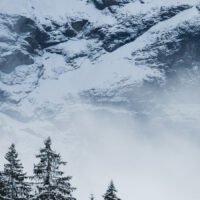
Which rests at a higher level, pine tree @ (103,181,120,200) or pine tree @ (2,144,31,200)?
pine tree @ (103,181,120,200)

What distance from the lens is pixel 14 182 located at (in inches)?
691

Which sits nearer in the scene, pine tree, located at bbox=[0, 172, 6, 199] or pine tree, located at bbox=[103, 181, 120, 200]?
pine tree, located at bbox=[0, 172, 6, 199]

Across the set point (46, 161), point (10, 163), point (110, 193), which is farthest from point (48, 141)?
point (110, 193)

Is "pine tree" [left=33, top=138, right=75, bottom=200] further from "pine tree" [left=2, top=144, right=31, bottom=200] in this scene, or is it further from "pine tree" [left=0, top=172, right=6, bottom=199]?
"pine tree" [left=0, top=172, right=6, bottom=199]

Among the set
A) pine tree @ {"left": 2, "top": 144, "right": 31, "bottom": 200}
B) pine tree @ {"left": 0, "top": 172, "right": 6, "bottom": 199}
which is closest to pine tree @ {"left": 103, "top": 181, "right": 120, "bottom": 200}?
pine tree @ {"left": 2, "top": 144, "right": 31, "bottom": 200}

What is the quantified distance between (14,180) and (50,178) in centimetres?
165

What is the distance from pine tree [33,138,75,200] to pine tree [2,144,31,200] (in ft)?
3.73

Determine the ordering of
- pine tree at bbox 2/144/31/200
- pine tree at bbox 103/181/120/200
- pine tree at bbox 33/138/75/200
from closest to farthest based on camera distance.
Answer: pine tree at bbox 33/138/75/200 → pine tree at bbox 2/144/31/200 → pine tree at bbox 103/181/120/200

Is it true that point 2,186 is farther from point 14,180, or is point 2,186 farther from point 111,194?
point 111,194

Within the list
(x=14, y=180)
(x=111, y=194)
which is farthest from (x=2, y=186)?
(x=111, y=194)

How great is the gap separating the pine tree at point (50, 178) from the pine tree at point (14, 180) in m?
→ 1.14

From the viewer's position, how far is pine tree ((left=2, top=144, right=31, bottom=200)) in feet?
57.1

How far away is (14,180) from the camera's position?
17.6m

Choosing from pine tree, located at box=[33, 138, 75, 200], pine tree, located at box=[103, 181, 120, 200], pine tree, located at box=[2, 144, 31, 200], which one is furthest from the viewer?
pine tree, located at box=[103, 181, 120, 200]
